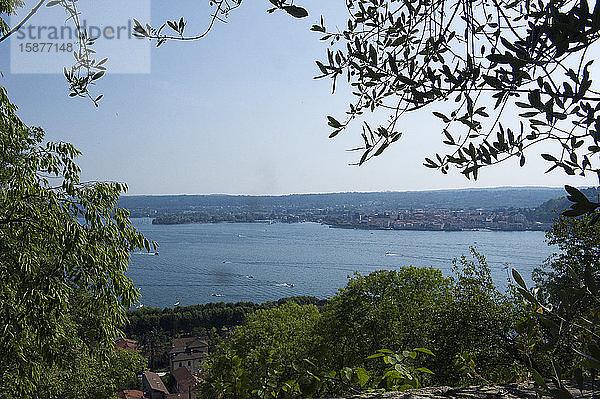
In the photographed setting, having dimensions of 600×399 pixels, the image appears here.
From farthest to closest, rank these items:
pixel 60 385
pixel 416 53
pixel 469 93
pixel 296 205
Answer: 1. pixel 296 205
2. pixel 60 385
3. pixel 416 53
4. pixel 469 93

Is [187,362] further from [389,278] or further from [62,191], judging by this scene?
[62,191]

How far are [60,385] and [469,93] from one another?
7.28m

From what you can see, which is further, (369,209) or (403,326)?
(369,209)

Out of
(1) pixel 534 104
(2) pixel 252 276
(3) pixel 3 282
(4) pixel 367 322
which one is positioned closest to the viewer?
(1) pixel 534 104

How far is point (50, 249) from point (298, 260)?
40.1 meters

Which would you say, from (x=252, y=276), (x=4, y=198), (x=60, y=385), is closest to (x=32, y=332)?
(x=4, y=198)

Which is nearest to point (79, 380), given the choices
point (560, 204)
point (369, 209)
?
point (560, 204)

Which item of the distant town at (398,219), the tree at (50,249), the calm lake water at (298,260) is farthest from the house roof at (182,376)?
the tree at (50,249)

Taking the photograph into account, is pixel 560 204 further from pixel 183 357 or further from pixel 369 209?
pixel 369 209

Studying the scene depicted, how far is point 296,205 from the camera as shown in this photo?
82.9 meters

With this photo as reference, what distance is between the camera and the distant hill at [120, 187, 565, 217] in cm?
5009

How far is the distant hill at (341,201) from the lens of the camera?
1972 inches

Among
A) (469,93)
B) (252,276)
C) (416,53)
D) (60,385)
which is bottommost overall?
(252,276)

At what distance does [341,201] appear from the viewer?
75625 mm
